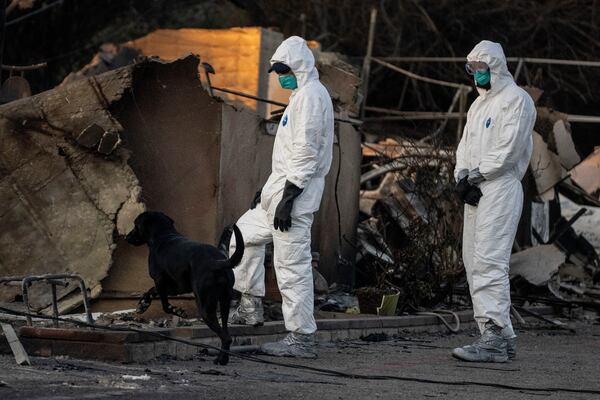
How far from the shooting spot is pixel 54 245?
10.3m

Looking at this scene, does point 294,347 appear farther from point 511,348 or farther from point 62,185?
point 62,185

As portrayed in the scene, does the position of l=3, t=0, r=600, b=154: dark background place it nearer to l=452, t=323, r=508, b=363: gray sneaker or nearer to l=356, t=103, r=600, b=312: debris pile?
l=356, t=103, r=600, b=312: debris pile

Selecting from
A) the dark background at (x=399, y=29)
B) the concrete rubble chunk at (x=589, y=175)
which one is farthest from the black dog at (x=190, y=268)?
the dark background at (x=399, y=29)

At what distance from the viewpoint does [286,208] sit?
859 centimetres

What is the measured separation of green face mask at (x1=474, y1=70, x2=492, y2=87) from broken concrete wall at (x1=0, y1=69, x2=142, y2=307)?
9.47ft

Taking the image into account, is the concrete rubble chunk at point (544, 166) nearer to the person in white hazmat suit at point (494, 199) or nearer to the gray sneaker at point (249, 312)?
the person in white hazmat suit at point (494, 199)

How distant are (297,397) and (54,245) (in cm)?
425

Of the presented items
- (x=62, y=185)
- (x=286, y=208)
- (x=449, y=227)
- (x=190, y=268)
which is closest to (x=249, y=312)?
(x=286, y=208)

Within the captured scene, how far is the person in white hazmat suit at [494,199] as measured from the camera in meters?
9.09

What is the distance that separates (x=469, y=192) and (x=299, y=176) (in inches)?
55.5

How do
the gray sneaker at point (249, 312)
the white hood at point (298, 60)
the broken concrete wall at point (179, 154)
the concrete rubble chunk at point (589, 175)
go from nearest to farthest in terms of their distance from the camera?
the white hood at point (298, 60) < the gray sneaker at point (249, 312) < the broken concrete wall at point (179, 154) < the concrete rubble chunk at point (589, 175)

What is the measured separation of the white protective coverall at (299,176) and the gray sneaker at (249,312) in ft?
1.70

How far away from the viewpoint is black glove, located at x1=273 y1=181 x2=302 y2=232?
8586 mm

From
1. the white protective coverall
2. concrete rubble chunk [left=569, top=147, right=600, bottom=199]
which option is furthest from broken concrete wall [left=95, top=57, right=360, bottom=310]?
concrete rubble chunk [left=569, top=147, right=600, bottom=199]
